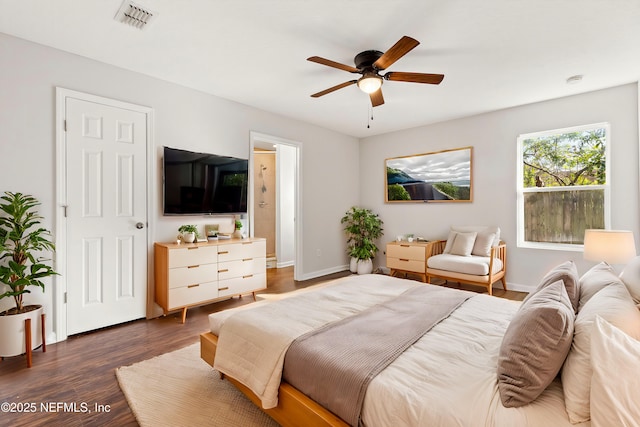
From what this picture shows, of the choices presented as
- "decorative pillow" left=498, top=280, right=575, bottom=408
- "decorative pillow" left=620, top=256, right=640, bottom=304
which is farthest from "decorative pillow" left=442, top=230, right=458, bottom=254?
"decorative pillow" left=498, top=280, right=575, bottom=408

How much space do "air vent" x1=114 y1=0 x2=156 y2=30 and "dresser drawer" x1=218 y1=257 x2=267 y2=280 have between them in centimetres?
239

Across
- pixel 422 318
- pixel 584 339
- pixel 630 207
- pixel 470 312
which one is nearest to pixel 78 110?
pixel 422 318

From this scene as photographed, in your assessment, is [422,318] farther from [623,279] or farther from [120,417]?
[120,417]

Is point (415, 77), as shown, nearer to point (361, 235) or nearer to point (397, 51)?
point (397, 51)

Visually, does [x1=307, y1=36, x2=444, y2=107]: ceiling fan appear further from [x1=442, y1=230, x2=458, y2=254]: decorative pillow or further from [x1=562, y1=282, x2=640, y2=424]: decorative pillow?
[x1=442, y1=230, x2=458, y2=254]: decorative pillow

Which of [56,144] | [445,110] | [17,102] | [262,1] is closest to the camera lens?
[262,1]

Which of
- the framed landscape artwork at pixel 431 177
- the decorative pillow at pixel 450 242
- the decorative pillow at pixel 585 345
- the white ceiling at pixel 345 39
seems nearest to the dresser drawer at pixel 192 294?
the white ceiling at pixel 345 39

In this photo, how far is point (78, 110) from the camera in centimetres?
279

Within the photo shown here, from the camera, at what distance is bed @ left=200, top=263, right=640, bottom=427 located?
103 cm

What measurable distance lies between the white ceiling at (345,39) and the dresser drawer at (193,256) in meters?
1.91

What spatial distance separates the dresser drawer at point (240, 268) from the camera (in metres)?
3.46

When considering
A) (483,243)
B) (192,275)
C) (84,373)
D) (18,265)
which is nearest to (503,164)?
(483,243)

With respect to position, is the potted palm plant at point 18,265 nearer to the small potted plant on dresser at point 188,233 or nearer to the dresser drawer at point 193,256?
the dresser drawer at point 193,256

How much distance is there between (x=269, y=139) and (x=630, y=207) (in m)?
4.62
